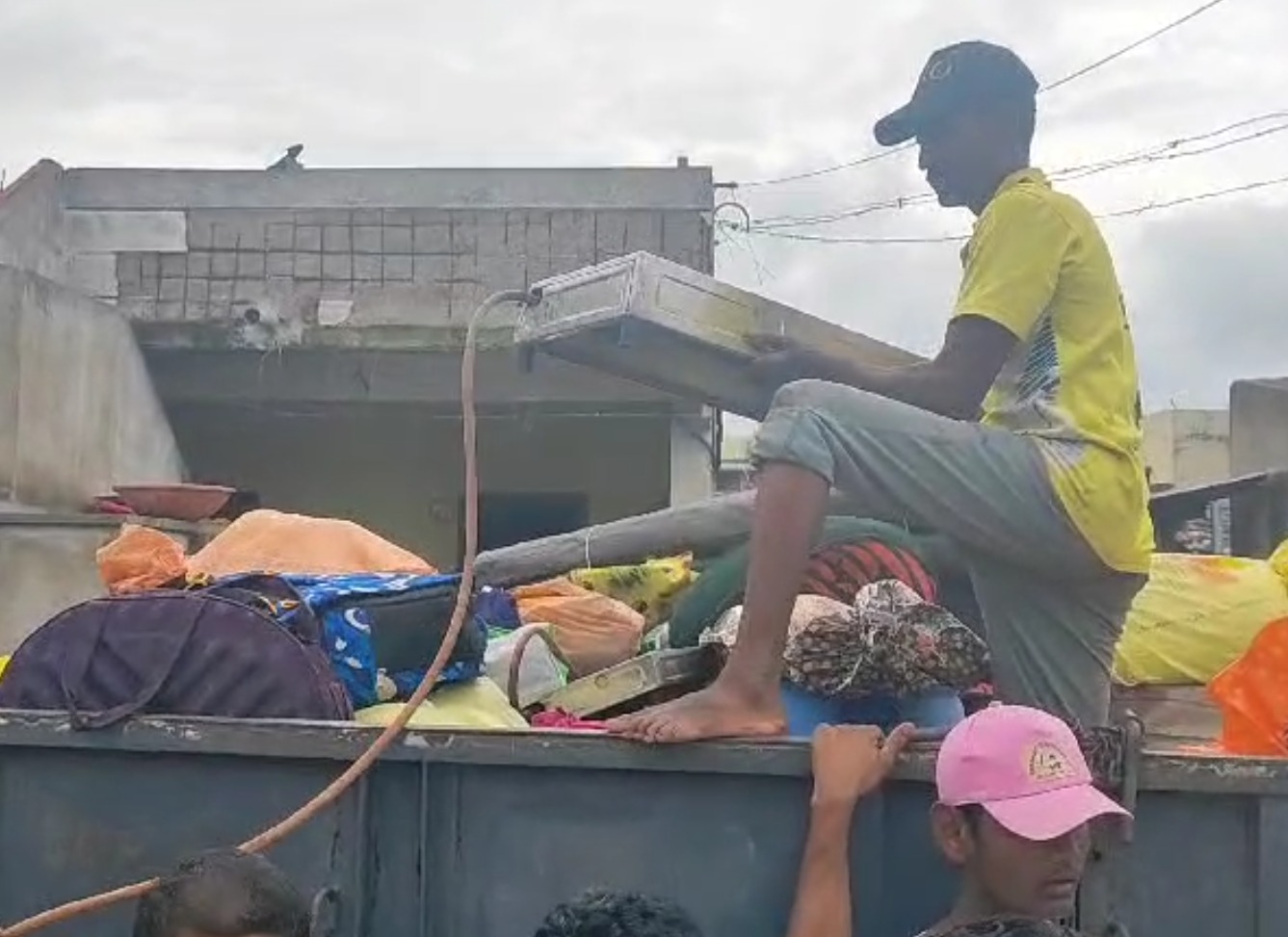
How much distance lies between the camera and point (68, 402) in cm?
1166

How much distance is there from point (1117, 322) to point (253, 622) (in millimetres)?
1656

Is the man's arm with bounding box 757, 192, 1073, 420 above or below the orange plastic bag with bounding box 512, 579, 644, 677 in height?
above

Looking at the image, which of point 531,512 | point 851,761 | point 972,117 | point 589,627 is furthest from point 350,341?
point 851,761

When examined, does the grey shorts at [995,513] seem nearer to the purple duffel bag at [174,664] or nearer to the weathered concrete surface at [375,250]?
the purple duffel bag at [174,664]

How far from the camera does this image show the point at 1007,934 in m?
2.22

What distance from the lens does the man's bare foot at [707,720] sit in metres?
2.65

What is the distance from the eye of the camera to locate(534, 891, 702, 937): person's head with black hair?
89.5 inches

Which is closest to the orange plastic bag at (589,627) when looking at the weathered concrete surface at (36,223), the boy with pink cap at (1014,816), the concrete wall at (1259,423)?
the boy with pink cap at (1014,816)

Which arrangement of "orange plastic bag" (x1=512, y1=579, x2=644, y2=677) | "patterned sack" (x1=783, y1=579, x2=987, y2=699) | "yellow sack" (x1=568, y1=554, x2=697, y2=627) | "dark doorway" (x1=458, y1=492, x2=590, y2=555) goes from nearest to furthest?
1. "patterned sack" (x1=783, y1=579, x2=987, y2=699)
2. "orange plastic bag" (x1=512, y1=579, x2=644, y2=677)
3. "yellow sack" (x1=568, y1=554, x2=697, y2=627)
4. "dark doorway" (x1=458, y1=492, x2=590, y2=555)

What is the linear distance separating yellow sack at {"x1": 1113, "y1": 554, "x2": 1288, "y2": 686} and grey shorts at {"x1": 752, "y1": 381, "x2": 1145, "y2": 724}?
1026 millimetres

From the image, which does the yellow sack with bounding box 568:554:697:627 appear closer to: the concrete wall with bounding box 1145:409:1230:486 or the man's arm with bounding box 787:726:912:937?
the man's arm with bounding box 787:726:912:937

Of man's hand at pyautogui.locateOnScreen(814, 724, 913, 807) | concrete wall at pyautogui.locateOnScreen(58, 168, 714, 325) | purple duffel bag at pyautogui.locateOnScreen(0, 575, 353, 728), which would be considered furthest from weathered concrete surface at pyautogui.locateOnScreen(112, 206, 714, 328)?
man's hand at pyautogui.locateOnScreen(814, 724, 913, 807)

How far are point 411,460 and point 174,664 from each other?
10.7 m

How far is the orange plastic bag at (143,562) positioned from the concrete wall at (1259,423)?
5.95 m
